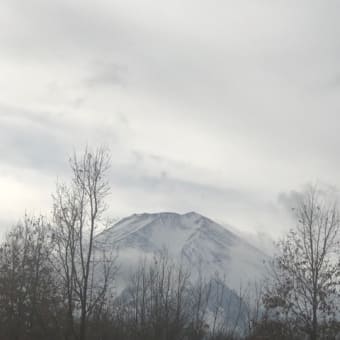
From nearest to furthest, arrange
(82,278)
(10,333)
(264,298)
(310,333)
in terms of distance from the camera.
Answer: (82,278)
(310,333)
(264,298)
(10,333)

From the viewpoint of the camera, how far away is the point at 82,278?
2336 centimetres

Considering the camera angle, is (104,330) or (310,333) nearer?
(310,333)

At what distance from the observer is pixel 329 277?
83.6ft

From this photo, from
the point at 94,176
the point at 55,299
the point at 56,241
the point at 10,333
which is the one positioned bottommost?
the point at 10,333

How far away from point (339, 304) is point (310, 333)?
215 cm

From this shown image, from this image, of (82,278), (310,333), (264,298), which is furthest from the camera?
(264,298)

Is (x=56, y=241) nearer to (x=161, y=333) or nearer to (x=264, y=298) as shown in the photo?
(x=264, y=298)

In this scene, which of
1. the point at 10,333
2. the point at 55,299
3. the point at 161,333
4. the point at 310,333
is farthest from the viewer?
the point at 161,333

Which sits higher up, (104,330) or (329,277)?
(329,277)

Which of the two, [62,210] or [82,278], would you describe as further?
[62,210]

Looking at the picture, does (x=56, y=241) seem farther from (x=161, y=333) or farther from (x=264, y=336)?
(x=161, y=333)

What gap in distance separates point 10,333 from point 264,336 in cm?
1621

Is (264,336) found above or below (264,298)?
below

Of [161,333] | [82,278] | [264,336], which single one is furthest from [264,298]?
[161,333]
